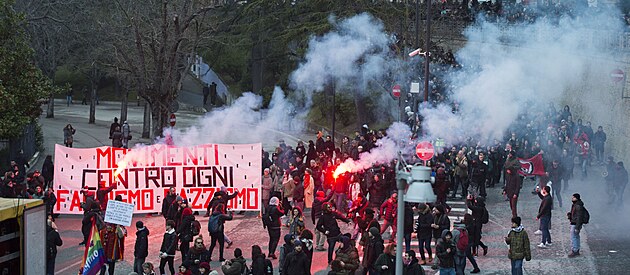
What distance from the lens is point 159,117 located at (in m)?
31.2

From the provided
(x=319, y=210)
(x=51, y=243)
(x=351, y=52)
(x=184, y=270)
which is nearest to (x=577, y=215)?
(x=319, y=210)

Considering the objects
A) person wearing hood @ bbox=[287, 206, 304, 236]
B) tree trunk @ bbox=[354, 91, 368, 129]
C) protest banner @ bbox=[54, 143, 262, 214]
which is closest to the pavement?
protest banner @ bbox=[54, 143, 262, 214]

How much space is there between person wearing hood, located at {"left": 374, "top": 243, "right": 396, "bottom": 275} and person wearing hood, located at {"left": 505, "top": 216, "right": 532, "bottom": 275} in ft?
8.17

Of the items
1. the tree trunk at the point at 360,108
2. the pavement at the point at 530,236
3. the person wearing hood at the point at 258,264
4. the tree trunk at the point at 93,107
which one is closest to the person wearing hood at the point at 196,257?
the person wearing hood at the point at 258,264

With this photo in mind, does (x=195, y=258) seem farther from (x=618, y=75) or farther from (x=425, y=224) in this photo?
(x=618, y=75)

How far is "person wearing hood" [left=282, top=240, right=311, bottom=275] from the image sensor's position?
1545cm

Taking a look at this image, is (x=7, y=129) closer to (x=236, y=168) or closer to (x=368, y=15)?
(x=236, y=168)

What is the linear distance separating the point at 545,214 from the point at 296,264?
640 centimetres

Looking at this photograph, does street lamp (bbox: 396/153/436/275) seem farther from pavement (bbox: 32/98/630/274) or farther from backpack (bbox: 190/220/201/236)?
backpack (bbox: 190/220/201/236)

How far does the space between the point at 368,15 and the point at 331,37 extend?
1.68 metres

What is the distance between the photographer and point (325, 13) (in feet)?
116

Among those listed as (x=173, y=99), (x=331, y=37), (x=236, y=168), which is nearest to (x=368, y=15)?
(x=331, y=37)

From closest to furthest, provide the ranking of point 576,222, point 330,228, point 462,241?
point 462,241 < point 330,228 < point 576,222

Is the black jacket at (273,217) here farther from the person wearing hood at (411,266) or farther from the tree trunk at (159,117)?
the tree trunk at (159,117)
